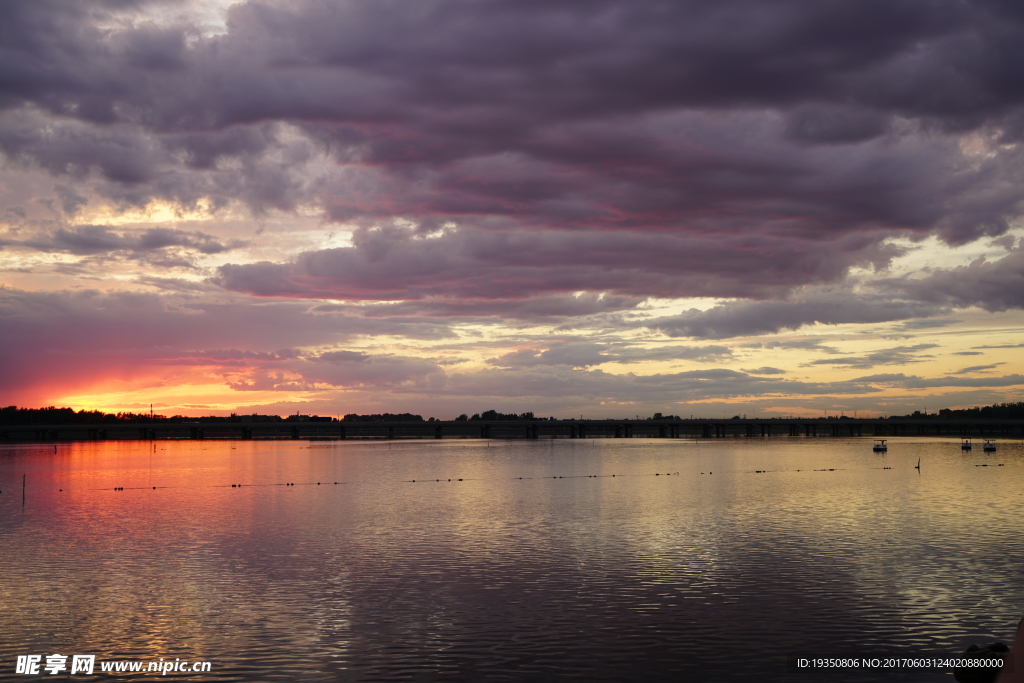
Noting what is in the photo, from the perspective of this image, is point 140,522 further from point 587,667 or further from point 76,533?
point 587,667

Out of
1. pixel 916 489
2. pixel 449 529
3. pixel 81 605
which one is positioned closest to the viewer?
pixel 81 605

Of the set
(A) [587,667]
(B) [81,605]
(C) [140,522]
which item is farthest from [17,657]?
(C) [140,522]

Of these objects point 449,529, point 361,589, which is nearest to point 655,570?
point 361,589

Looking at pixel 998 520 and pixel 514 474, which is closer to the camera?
pixel 998 520

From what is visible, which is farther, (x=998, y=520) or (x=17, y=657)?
(x=998, y=520)

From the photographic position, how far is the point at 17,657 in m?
31.4

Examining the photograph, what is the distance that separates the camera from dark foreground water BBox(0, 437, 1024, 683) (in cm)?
3119

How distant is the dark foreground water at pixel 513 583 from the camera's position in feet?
102

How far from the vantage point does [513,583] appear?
1710 inches

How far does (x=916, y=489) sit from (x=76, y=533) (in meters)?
95.9

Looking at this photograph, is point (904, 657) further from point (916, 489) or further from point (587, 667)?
point (916, 489)

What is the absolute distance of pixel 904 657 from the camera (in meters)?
30.6

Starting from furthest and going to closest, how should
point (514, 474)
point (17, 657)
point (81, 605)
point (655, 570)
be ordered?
point (514, 474) < point (655, 570) < point (81, 605) < point (17, 657)

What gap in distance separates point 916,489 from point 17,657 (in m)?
102
